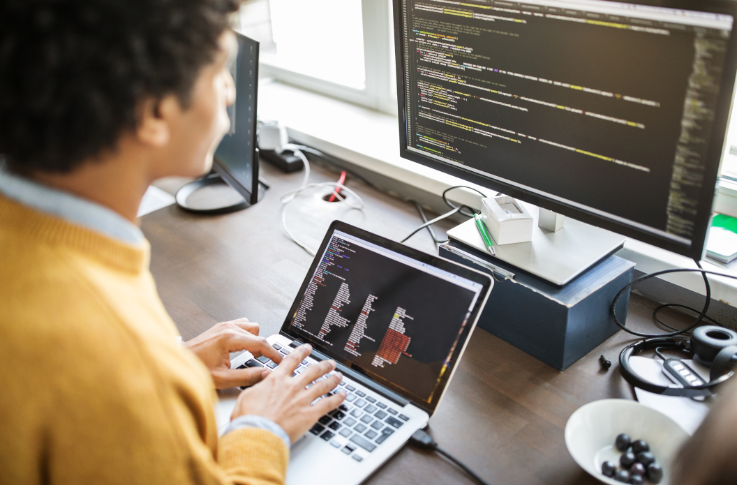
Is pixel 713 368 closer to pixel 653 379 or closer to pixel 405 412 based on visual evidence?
pixel 653 379

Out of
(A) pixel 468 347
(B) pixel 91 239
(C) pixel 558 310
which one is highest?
(B) pixel 91 239

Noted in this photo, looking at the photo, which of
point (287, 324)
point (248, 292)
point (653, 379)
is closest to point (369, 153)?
A: point (248, 292)

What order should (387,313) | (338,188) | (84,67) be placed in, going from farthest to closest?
1. (338,188)
2. (387,313)
3. (84,67)

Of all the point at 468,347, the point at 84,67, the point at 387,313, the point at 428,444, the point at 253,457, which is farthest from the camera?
the point at 468,347

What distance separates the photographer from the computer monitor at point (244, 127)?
1280 mm

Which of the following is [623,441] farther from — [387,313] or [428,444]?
[387,313]

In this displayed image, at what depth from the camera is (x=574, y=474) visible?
72 centimetres

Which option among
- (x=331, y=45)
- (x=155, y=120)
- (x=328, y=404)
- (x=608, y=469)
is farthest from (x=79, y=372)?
(x=331, y=45)

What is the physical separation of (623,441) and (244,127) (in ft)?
3.32

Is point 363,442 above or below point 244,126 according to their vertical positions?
below

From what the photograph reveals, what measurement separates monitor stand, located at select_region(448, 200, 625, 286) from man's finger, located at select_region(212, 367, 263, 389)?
16.1 inches

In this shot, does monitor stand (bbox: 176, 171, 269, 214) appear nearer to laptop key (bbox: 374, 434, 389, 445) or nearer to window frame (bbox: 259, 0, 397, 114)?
window frame (bbox: 259, 0, 397, 114)

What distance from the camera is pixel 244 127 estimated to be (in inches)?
52.7

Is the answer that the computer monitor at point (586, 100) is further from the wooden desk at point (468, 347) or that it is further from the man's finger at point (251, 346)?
the man's finger at point (251, 346)
